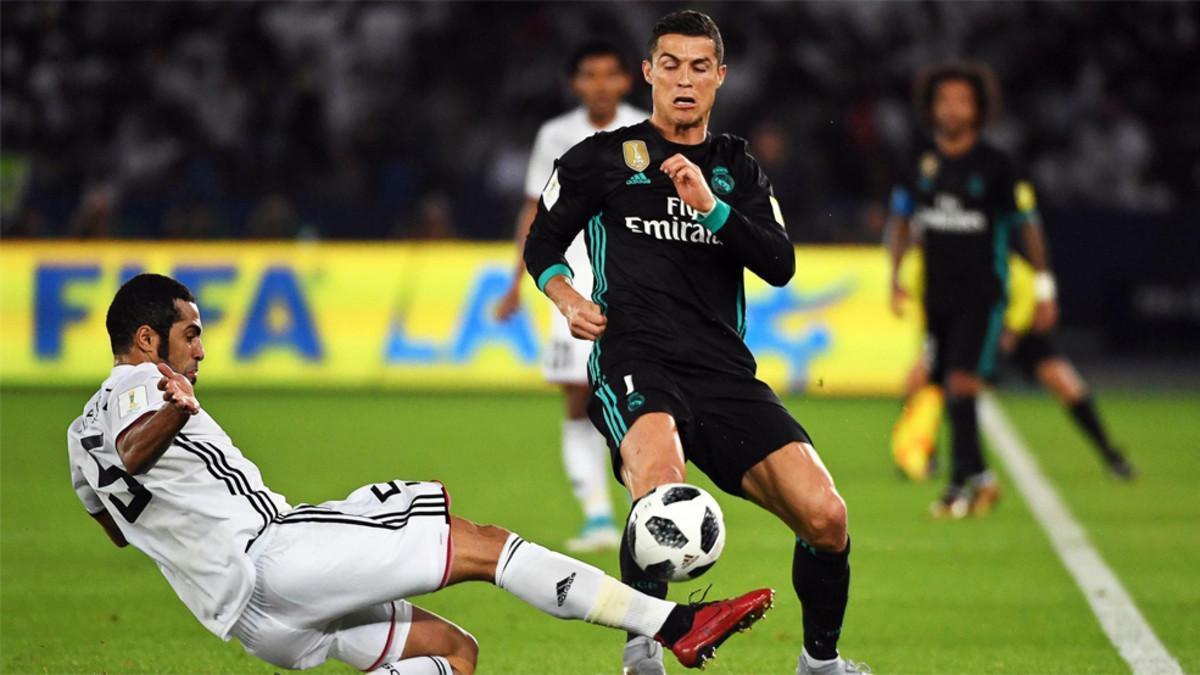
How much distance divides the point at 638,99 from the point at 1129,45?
5.78m

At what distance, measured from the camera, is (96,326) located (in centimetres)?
1543

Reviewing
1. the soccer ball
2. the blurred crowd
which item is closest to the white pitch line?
the soccer ball

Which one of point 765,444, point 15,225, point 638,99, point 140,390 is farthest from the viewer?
point 638,99

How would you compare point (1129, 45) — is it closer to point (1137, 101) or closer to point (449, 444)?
point (1137, 101)

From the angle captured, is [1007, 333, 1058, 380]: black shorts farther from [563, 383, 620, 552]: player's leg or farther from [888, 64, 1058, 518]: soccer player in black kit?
[563, 383, 620, 552]: player's leg

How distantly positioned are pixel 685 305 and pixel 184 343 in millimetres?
1522

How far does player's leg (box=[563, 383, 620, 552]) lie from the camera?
8.59 meters

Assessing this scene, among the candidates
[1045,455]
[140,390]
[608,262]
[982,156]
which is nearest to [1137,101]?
[1045,455]

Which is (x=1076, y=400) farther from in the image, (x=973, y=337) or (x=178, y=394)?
(x=178, y=394)

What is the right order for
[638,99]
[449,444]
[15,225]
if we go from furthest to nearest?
[638,99] < [15,225] < [449,444]

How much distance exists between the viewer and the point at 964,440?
1010 centimetres

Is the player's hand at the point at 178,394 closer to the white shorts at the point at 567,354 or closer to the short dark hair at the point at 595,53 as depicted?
the white shorts at the point at 567,354

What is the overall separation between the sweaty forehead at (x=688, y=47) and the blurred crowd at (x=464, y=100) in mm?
12527

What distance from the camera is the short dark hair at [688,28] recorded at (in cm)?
564
